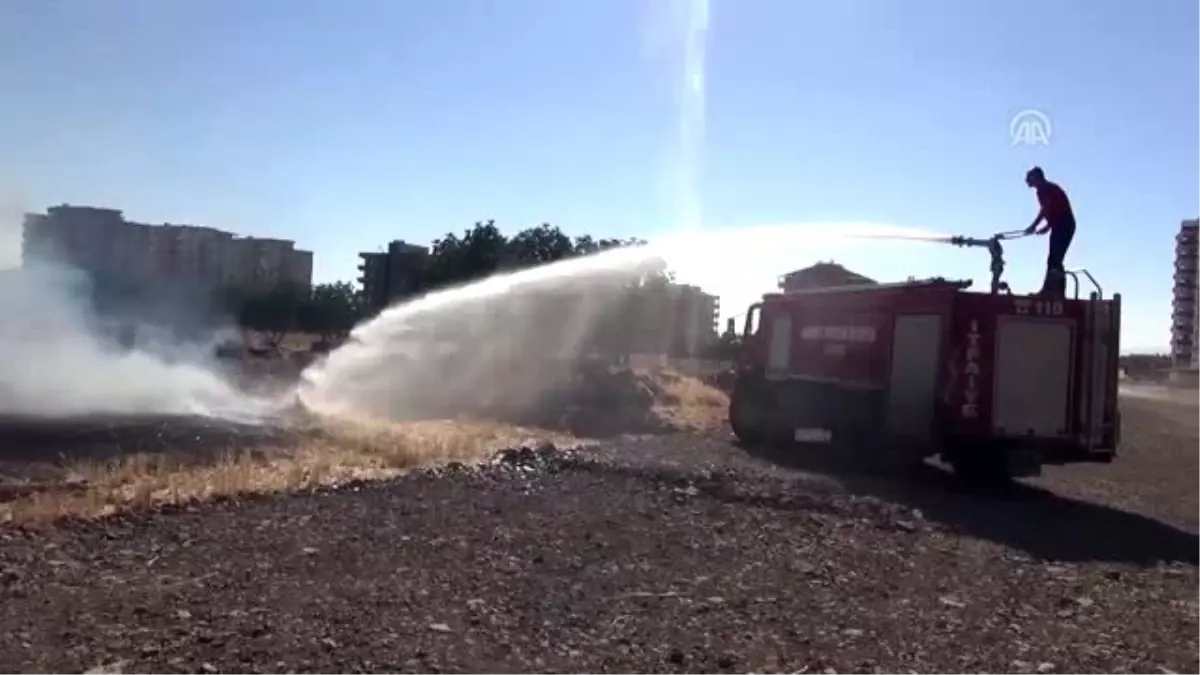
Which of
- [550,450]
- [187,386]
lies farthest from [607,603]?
[187,386]

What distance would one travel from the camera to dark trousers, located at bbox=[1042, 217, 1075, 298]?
16297mm

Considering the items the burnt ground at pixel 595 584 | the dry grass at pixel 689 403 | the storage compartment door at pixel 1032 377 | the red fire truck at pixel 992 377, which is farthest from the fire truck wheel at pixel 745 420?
the burnt ground at pixel 595 584

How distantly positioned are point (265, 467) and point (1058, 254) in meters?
10.5

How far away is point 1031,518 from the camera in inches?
544

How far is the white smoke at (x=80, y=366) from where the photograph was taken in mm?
22422

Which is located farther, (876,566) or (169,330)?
(169,330)

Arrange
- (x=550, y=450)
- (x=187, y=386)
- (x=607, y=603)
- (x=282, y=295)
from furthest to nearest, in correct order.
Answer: (x=282, y=295) < (x=187, y=386) < (x=550, y=450) < (x=607, y=603)

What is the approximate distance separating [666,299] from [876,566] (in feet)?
82.6

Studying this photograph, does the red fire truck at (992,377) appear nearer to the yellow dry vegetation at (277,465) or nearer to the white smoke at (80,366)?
the yellow dry vegetation at (277,465)

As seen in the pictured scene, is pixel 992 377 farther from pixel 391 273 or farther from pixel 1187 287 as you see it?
pixel 1187 287

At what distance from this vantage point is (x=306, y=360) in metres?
28.8

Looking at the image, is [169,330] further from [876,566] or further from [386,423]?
[876,566]

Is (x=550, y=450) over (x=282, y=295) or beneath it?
beneath

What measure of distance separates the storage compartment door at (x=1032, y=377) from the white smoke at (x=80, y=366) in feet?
39.0
